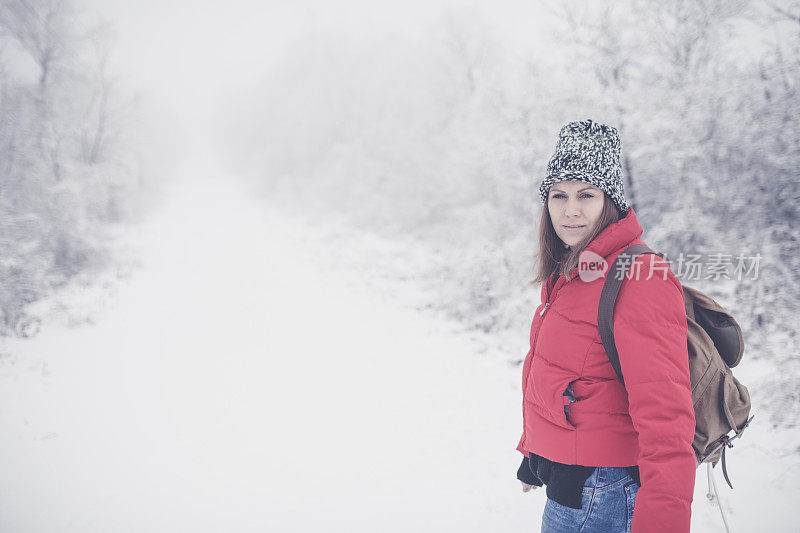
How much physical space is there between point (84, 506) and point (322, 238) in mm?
11910

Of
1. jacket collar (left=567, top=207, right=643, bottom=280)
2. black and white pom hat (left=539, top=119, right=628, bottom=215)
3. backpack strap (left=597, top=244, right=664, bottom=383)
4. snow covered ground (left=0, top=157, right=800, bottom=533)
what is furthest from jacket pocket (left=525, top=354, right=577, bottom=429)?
snow covered ground (left=0, top=157, right=800, bottom=533)

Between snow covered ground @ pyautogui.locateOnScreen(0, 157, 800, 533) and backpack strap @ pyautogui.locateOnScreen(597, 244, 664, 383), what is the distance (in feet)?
8.43

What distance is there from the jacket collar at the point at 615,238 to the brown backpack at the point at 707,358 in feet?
0.19

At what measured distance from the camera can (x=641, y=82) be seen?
24.7 ft

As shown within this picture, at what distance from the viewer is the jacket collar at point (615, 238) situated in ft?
4.59

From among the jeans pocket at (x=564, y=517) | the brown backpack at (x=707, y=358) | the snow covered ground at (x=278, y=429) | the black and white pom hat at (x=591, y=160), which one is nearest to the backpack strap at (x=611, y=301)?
the brown backpack at (x=707, y=358)

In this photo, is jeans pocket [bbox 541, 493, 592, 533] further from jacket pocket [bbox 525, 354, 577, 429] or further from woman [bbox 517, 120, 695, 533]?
jacket pocket [bbox 525, 354, 577, 429]

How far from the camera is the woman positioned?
113cm

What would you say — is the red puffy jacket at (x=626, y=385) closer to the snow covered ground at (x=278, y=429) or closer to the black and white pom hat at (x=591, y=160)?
the black and white pom hat at (x=591, y=160)

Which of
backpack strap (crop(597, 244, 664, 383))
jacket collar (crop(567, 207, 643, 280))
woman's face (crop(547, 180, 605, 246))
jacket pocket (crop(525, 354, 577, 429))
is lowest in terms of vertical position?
jacket pocket (crop(525, 354, 577, 429))

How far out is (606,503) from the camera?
56.2 inches

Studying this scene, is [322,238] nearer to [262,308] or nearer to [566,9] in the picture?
[262,308]

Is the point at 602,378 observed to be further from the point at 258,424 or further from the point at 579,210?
the point at 258,424

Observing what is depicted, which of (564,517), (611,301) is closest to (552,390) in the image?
(611,301)
